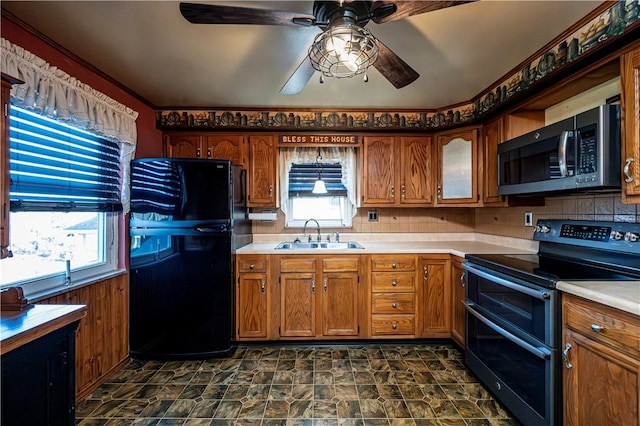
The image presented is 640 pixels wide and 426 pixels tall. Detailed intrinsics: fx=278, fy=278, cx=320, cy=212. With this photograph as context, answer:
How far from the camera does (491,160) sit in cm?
247

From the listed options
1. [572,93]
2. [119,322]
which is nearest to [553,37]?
[572,93]

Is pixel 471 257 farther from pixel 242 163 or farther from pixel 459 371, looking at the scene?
pixel 242 163

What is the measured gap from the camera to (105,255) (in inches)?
85.2

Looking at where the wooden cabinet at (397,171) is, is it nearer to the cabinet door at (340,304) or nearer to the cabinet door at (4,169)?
the cabinet door at (340,304)

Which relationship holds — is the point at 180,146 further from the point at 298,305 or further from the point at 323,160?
the point at 298,305

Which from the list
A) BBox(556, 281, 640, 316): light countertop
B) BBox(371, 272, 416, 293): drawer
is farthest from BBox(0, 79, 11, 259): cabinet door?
BBox(556, 281, 640, 316): light countertop

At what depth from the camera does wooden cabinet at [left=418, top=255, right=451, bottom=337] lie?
2539mm

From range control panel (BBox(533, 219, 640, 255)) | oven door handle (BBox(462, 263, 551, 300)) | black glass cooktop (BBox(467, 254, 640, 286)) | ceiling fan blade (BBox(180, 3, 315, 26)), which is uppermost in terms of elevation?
ceiling fan blade (BBox(180, 3, 315, 26))

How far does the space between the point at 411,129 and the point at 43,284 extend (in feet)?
10.2

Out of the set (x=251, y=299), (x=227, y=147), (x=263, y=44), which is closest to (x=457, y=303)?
(x=251, y=299)

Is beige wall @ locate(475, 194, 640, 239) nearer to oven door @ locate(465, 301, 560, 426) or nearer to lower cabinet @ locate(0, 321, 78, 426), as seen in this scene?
oven door @ locate(465, 301, 560, 426)

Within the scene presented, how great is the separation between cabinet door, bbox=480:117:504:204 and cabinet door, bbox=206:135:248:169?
7.55ft

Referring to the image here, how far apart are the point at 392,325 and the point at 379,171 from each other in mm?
1500

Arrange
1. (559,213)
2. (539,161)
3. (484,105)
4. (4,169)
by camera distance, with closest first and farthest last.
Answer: (4,169) < (539,161) < (559,213) < (484,105)
